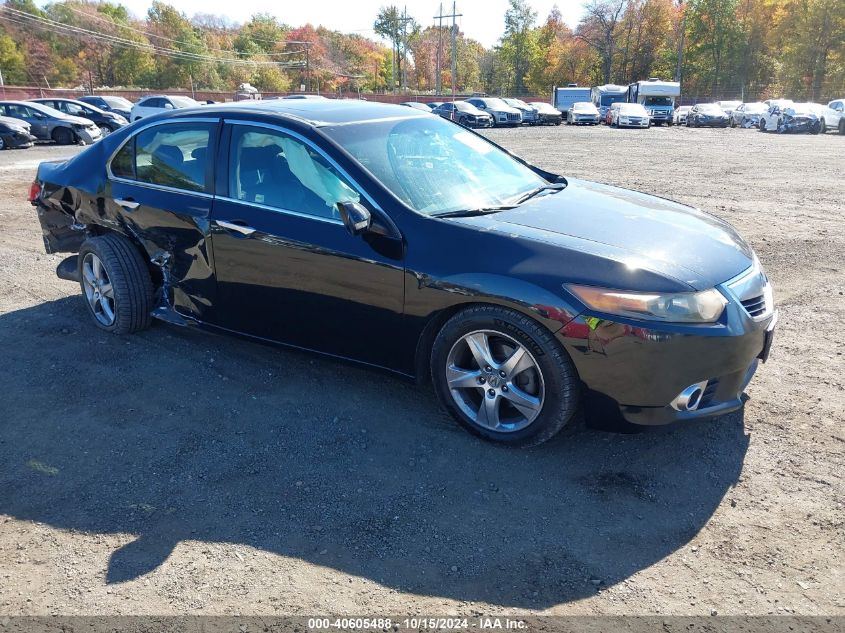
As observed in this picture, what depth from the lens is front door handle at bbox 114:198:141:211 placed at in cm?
466

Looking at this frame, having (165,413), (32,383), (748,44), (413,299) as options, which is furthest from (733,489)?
(748,44)

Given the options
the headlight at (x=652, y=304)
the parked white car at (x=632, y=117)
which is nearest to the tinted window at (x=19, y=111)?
the headlight at (x=652, y=304)

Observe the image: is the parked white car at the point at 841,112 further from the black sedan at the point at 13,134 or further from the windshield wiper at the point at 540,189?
the black sedan at the point at 13,134

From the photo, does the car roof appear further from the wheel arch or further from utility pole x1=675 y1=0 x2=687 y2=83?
utility pole x1=675 y1=0 x2=687 y2=83

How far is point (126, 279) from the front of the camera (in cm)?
480

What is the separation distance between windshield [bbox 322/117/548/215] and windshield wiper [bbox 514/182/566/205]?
1.3 inches

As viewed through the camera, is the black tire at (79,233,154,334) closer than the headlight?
No

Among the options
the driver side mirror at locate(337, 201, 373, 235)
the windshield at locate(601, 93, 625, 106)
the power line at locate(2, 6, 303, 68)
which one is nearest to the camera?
the driver side mirror at locate(337, 201, 373, 235)

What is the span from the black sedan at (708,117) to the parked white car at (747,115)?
2.00 ft

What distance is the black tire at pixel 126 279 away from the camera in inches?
189

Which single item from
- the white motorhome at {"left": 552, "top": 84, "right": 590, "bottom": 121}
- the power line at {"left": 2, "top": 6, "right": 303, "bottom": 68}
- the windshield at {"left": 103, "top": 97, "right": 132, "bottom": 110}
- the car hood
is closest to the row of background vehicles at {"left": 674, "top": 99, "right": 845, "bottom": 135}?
the white motorhome at {"left": 552, "top": 84, "right": 590, "bottom": 121}

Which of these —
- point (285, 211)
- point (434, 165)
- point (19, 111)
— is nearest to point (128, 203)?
point (285, 211)

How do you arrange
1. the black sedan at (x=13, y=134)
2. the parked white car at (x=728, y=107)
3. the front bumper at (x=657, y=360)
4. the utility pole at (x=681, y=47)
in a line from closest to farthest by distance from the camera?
the front bumper at (x=657, y=360)
the black sedan at (x=13, y=134)
the parked white car at (x=728, y=107)
the utility pole at (x=681, y=47)

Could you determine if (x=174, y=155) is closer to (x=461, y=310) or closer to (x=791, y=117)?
(x=461, y=310)
